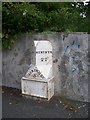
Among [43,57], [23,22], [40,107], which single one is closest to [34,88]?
[40,107]

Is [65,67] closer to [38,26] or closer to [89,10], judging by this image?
[38,26]

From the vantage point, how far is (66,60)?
19.5ft

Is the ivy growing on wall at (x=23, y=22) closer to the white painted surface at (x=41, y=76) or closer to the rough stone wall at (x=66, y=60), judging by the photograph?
the rough stone wall at (x=66, y=60)

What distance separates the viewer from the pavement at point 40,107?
16.4 feet

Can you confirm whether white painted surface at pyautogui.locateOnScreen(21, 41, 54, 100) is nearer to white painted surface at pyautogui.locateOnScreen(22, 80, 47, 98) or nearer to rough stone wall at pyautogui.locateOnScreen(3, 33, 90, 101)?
white painted surface at pyautogui.locateOnScreen(22, 80, 47, 98)

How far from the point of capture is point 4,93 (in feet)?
20.8

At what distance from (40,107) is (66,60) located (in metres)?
Answer: 1.37

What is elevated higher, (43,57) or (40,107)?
(43,57)

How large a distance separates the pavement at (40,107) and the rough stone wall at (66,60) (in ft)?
1.02

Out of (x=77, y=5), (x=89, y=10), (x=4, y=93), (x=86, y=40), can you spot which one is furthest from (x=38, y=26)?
(x=89, y=10)

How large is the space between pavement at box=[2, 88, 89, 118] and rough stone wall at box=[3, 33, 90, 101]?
311 mm

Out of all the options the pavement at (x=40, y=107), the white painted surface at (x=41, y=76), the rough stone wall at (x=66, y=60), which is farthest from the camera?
the rough stone wall at (x=66, y=60)

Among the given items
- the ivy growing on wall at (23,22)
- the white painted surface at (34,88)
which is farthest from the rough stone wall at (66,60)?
the white painted surface at (34,88)

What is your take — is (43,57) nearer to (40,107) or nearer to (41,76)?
(41,76)
